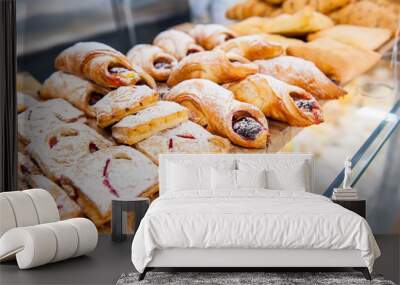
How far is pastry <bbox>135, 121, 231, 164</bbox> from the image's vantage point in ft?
23.7

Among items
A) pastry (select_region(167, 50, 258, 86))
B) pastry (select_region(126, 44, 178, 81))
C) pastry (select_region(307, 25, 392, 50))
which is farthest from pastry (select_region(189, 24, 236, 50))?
pastry (select_region(307, 25, 392, 50))

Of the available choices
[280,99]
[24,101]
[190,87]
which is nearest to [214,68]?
[190,87]

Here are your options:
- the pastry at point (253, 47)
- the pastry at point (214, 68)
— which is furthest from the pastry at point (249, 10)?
the pastry at point (214, 68)

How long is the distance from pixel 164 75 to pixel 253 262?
2986mm

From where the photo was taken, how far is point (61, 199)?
732cm

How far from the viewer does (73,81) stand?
739 cm

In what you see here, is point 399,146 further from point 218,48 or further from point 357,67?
point 218,48

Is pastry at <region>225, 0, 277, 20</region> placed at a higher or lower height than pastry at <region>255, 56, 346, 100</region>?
higher

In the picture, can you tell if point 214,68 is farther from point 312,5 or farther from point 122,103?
point 312,5

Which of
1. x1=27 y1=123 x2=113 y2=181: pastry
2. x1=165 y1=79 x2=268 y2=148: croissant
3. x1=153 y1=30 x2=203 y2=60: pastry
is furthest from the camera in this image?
x1=153 y1=30 x2=203 y2=60: pastry

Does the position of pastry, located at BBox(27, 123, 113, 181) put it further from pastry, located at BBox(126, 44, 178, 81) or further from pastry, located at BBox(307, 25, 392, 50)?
pastry, located at BBox(307, 25, 392, 50)

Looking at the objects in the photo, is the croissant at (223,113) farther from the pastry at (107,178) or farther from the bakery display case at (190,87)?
the pastry at (107,178)

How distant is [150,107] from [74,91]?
0.84 meters

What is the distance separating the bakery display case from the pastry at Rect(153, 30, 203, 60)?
0.6 inches
